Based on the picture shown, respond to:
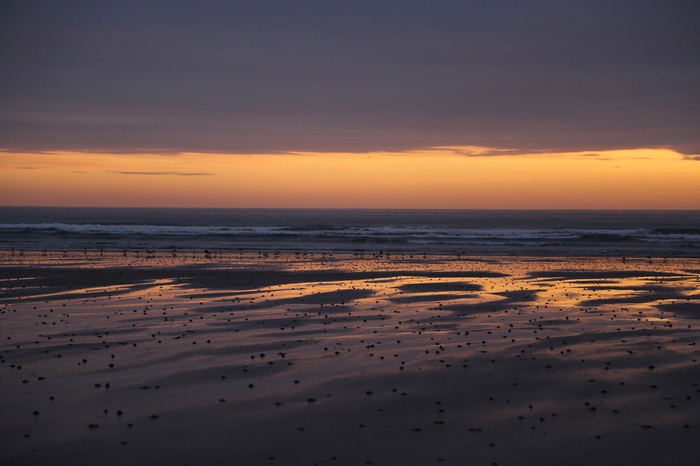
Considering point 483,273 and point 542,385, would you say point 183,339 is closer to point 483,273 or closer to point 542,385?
point 542,385

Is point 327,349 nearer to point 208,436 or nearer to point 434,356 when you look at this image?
point 434,356

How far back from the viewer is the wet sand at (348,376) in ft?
23.1

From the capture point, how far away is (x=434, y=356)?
36.8 ft

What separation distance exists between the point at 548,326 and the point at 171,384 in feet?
27.9

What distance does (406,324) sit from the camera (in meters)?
14.4

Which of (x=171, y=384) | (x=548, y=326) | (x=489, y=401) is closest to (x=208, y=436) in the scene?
(x=171, y=384)

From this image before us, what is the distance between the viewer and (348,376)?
9844mm

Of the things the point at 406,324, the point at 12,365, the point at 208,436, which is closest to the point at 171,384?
the point at 208,436

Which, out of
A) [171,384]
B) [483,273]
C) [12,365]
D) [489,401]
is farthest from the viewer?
[483,273]

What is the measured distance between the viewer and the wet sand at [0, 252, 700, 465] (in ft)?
23.1

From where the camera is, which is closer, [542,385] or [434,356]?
[542,385]

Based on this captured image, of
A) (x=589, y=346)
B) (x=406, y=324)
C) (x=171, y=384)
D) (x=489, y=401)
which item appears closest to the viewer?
(x=489, y=401)

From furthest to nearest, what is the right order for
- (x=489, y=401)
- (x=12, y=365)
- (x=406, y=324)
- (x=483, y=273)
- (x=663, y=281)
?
(x=483, y=273)
(x=663, y=281)
(x=406, y=324)
(x=12, y=365)
(x=489, y=401)

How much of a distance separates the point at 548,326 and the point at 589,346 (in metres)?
2.00
